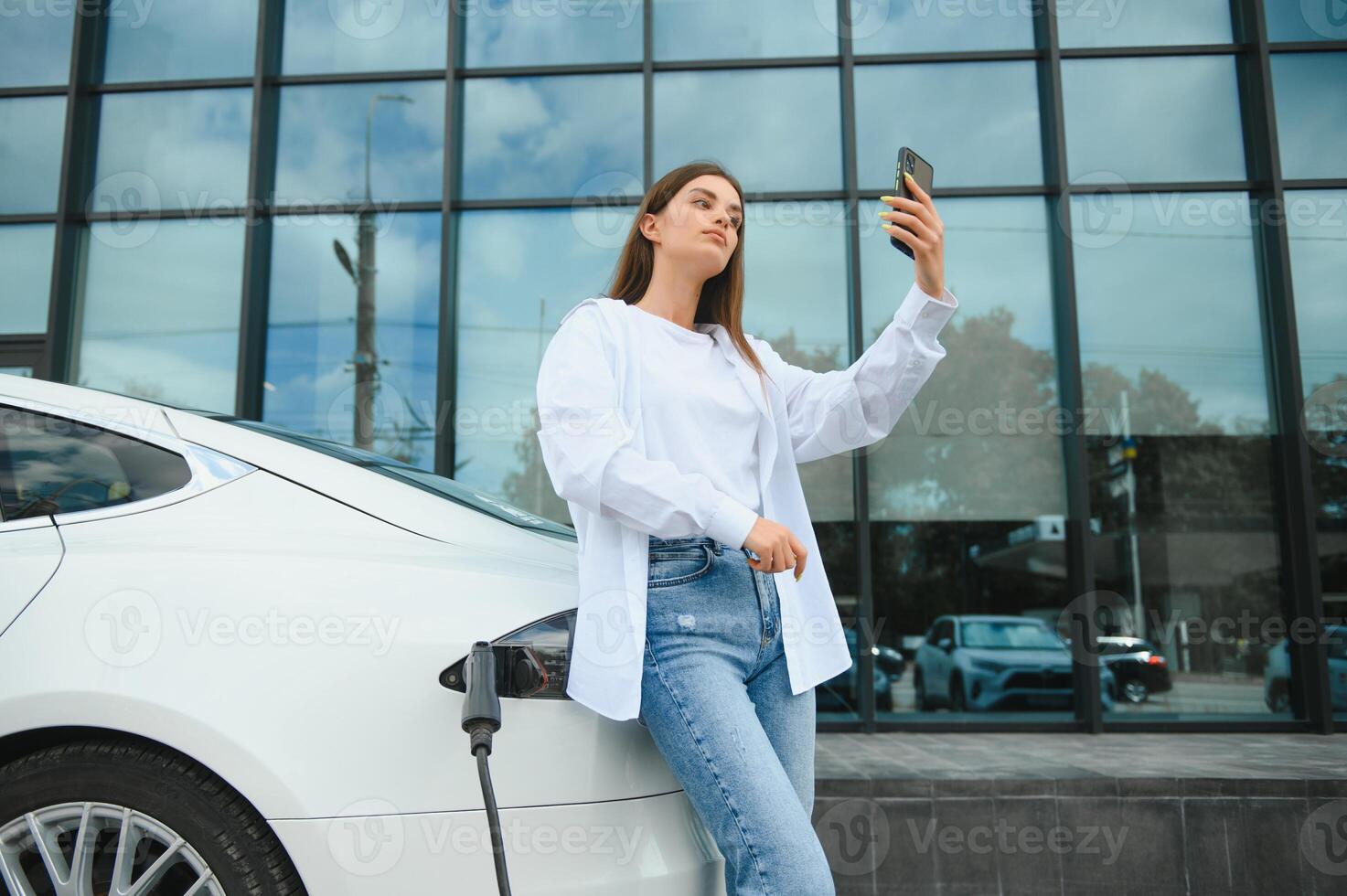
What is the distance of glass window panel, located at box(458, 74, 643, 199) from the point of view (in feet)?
23.1

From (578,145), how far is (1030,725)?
4875 millimetres

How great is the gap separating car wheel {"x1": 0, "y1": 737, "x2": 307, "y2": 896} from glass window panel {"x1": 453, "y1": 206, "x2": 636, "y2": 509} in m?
4.97

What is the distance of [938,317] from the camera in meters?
1.94

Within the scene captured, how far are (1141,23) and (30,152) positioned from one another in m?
7.81

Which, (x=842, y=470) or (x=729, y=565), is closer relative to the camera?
(x=729, y=565)

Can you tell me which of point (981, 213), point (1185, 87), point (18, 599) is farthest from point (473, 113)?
point (18, 599)

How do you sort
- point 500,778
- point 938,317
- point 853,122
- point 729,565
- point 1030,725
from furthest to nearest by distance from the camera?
1. point 853,122
2. point 1030,725
3. point 938,317
4. point 729,565
5. point 500,778

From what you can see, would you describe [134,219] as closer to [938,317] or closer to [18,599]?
[18,599]

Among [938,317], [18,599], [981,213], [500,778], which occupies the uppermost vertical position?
[981,213]

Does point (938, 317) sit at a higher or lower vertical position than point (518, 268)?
lower

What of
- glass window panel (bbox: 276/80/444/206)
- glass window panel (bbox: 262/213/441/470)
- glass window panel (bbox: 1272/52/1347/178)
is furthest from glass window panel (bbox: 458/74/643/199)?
glass window panel (bbox: 1272/52/1347/178)
